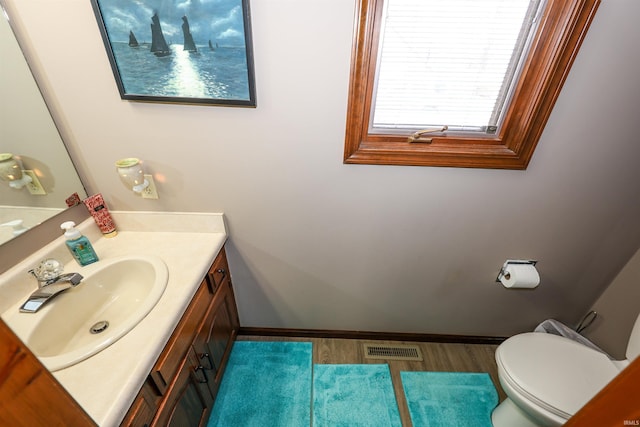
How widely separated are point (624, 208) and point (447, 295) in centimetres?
91

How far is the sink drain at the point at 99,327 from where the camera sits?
93 centimetres

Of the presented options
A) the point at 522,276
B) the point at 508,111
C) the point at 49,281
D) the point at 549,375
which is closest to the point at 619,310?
the point at 522,276

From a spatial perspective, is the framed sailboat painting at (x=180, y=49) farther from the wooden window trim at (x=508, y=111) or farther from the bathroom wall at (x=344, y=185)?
the wooden window trim at (x=508, y=111)

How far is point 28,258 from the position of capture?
0.94 m

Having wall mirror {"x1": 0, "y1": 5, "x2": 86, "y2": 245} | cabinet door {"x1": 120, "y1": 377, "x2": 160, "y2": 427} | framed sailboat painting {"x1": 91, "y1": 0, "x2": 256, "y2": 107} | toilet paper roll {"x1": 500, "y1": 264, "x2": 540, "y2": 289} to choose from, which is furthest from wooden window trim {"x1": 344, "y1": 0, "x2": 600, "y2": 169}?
wall mirror {"x1": 0, "y1": 5, "x2": 86, "y2": 245}

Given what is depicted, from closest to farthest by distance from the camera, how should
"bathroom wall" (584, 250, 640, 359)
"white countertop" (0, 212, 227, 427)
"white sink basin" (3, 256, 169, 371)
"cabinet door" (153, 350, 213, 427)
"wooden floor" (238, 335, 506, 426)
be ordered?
"white countertop" (0, 212, 227, 427)
"white sink basin" (3, 256, 169, 371)
"cabinet door" (153, 350, 213, 427)
"bathroom wall" (584, 250, 640, 359)
"wooden floor" (238, 335, 506, 426)

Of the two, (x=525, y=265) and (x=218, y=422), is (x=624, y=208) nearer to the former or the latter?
(x=525, y=265)

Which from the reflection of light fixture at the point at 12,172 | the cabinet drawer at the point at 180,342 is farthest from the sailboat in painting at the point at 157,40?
the cabinet drawer at the point at 180,342

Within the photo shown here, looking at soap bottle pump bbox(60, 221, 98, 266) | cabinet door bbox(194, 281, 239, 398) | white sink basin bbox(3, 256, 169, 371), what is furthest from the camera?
cabinet door bbox(194, 281, 239, 398)

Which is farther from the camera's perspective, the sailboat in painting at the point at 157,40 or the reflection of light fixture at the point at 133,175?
the reflection of light fixture at the point at 133,175

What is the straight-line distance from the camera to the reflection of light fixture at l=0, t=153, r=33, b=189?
872mm

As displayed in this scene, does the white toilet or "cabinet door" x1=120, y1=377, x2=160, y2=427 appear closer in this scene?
"cabinet door" x1=120, y1=377, x2=160, y2=427

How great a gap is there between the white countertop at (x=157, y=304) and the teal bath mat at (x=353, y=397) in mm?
959

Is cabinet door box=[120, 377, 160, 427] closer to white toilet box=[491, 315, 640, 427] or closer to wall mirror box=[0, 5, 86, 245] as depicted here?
wall mirror box=[0, 5, 86, 245]
